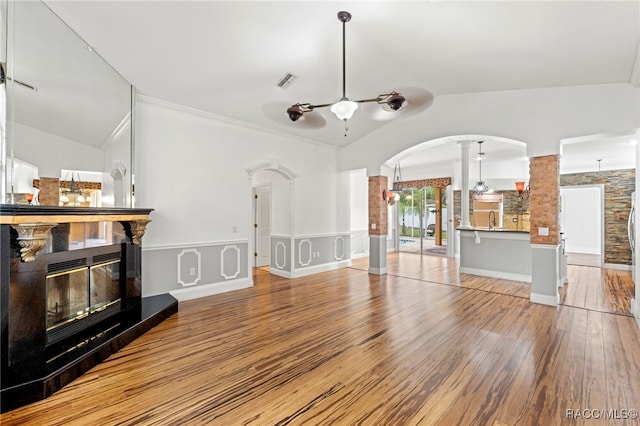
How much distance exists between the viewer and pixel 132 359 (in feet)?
9.16

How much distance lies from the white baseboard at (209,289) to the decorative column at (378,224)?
2867mm

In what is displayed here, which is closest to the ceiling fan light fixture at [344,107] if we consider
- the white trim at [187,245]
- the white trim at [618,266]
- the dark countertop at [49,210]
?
the dark countertop at [49,210]

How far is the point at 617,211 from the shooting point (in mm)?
7633

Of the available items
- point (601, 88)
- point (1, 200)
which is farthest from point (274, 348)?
point (601, 88)

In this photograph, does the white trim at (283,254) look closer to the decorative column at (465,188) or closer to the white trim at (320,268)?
the white trim at (320,268)

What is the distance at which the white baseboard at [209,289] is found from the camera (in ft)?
15.3

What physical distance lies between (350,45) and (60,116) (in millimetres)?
3301

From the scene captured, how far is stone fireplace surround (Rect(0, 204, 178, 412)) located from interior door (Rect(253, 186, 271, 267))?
4338mm

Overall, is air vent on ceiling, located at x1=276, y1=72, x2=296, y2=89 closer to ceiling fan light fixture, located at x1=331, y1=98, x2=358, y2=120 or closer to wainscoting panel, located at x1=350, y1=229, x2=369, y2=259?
ceiling fan light fixture, located at x1=331, y1=98, x2=358, y2=120

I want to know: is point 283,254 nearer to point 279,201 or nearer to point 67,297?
point 279,201

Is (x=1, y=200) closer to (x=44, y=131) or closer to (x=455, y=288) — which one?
(x=44, y=131)

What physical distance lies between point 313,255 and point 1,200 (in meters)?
5.23

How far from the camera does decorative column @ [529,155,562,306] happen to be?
434 centimetres

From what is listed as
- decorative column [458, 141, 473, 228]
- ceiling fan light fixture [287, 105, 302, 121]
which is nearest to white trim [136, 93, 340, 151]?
ceiling fan light fixture [287, 105, 302, 121]
